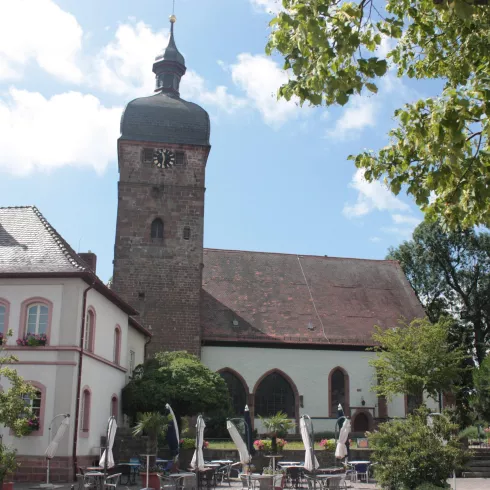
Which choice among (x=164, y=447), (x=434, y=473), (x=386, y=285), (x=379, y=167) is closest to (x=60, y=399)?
(x=164, y=447)

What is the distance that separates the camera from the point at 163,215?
33.8m

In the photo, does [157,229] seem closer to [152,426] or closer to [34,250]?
[34,250]

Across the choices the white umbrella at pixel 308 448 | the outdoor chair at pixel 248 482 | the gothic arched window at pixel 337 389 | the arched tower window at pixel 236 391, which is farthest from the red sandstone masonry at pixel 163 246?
the white umbrella at pixel 308 448

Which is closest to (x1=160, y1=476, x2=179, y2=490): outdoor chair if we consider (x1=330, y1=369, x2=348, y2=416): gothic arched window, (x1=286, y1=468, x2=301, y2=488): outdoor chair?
(x1=286, y1=468, x2=301, y2=488): outdoor chair

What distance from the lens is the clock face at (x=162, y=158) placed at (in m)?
34.3

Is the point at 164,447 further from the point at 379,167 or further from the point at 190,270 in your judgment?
the point at 379,167

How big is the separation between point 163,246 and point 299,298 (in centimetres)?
788

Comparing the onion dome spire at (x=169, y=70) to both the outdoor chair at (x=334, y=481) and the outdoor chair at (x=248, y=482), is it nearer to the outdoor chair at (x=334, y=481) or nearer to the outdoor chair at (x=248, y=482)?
the outdoor chair at (x=248, y=482)

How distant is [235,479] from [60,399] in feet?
21.0

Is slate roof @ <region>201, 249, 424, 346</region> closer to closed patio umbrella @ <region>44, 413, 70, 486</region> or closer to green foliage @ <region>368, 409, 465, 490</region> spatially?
closed patio umbrella @ <region>44, 413, 70, 486</region>

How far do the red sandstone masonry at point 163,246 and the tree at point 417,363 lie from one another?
8.62 metres

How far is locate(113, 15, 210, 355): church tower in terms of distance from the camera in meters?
32.4

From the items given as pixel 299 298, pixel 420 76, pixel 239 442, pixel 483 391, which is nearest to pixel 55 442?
pixel 239 442

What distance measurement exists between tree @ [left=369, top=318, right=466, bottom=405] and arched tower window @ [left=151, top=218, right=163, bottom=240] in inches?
447
